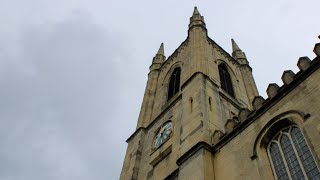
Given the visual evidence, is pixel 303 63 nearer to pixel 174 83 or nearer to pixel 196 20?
pixel 174 83

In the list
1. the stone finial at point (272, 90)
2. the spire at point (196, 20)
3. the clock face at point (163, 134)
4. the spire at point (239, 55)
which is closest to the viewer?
the stone finial at point (272, 90)

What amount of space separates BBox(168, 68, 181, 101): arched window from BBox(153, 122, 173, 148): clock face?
4.89 m

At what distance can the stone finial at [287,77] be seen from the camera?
583 inches

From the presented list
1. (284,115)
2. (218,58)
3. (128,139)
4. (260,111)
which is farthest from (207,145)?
(218,58)

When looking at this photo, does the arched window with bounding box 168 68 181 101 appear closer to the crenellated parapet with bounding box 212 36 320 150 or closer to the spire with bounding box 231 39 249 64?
the spire with bounding box 231 39 249 64

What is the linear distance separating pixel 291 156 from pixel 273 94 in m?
3.30

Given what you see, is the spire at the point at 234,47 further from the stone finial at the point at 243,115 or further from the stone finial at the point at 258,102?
the stone finial at the point at 258,102

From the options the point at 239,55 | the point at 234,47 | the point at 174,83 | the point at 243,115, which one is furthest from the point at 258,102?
the point at 234,47

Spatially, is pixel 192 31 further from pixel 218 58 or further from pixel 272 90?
pixel 272 90

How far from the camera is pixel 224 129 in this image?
18953 mm

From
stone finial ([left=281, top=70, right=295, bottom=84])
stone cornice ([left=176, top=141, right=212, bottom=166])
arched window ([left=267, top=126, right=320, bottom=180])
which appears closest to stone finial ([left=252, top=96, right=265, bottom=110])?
stone finial ([left=281, top=70, right=295, bottom=84])

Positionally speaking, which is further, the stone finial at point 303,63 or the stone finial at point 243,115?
the stone finial at point 243,115

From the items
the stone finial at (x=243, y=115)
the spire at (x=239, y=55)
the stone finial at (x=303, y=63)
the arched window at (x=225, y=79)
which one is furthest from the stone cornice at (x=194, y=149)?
the spire at (x=239, y=55)

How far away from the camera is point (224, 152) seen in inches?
613
